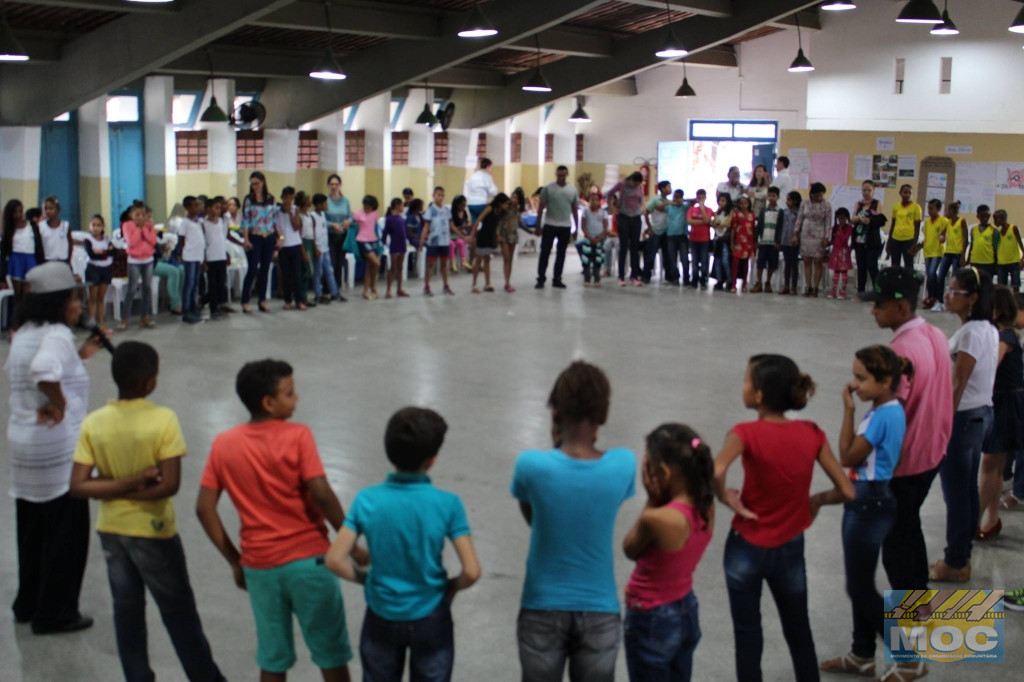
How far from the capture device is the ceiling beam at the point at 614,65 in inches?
545

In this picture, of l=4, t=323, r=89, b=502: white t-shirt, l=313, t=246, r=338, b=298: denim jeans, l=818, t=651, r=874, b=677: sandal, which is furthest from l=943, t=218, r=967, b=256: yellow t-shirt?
l=4, t=323, r=89, b=502: white t-shirt

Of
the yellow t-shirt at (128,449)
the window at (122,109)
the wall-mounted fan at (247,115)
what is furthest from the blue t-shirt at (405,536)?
the wall-mounted fan at (247,115)

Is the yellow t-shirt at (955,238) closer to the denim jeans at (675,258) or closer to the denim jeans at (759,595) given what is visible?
the denim jeans at (675,258)

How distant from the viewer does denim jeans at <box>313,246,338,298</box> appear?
11.5 m

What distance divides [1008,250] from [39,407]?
10602mm

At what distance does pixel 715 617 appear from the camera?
4.08m

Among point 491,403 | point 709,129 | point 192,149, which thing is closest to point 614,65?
point 709,129

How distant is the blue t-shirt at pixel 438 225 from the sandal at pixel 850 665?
9053 millimetres

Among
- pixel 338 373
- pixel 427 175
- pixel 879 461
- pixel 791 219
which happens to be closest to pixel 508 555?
pixel 879 461

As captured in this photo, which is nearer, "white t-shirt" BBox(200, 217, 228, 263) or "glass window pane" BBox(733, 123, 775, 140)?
"white t-shirt" BBox(200, 217, 228, 263)

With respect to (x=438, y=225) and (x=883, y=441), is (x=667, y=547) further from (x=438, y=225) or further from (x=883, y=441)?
(x=438, y=225)

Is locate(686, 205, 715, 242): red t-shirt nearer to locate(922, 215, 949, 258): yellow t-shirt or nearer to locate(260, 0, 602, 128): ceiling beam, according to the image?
locate(922, 215, 949, 258): yellow t-shirt

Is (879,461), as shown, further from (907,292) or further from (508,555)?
(508,555)

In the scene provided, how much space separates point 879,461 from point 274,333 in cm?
707
